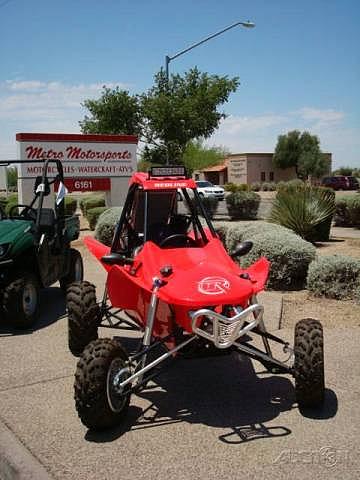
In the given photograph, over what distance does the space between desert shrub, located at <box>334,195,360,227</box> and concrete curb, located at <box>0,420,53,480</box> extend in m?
14.5

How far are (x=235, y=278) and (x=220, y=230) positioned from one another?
693 centimetres

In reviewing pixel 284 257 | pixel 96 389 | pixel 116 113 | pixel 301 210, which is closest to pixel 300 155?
pixel 116 113

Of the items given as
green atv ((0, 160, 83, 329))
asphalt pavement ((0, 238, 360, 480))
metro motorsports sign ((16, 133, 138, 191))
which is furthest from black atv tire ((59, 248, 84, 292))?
metro motorsports sign ((16, 133, 138, 191))

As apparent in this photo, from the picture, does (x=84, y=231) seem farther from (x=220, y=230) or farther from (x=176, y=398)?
(x=176, y=398)

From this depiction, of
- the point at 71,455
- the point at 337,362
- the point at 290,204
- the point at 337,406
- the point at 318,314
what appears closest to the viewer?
the point at 71,455

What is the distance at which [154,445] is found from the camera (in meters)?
3.62

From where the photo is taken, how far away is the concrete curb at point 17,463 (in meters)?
3.27

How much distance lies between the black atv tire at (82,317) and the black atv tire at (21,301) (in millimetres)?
1154

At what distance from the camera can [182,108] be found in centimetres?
2472

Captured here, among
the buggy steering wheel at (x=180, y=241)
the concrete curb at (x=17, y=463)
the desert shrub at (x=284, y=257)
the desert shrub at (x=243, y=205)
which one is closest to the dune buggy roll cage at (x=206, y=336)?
the buggy steering wheel at (x=180, y=241)

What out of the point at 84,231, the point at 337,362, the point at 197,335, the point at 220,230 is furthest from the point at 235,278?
the point at 84,231

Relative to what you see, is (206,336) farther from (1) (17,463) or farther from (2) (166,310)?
(1) (17,463)

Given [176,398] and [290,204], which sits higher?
[290,204]

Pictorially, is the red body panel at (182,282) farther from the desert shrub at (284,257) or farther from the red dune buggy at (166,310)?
the desert shrub at (284,257)
